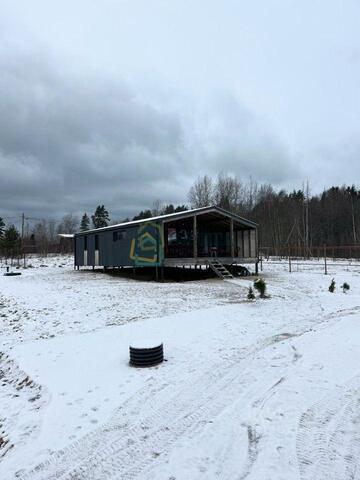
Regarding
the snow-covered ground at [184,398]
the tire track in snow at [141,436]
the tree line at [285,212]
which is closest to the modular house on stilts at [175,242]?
the snow-covered ground at [184,398]

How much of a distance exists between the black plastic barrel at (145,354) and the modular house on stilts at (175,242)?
12549 millimetres

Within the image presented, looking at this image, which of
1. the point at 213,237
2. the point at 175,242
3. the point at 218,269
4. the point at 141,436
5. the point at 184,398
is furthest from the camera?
the point at 213,237

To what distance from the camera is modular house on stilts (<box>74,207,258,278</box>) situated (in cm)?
1861

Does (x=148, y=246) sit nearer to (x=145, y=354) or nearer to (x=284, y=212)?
(x=145, y=354)

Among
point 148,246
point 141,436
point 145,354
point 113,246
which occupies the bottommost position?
point 141,436

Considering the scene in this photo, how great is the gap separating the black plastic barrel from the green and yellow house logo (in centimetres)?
1249

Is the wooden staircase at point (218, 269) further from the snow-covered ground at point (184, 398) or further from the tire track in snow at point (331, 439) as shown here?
the tire track in snow at point (331, 439)

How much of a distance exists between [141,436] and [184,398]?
3.11 feet

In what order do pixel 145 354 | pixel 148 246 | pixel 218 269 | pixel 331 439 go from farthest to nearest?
pixel 218 269
pixel 148 246
pixel 145 354
pixel 331 439

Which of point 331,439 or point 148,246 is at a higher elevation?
point 148,246

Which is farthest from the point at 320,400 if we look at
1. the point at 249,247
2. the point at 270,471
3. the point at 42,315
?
the point at 249,247

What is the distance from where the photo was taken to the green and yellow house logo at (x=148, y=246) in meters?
18.2

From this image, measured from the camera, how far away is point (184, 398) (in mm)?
4285

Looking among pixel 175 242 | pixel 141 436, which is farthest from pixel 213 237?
pixel 141 436
